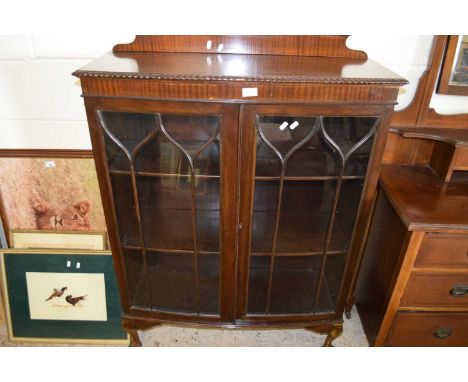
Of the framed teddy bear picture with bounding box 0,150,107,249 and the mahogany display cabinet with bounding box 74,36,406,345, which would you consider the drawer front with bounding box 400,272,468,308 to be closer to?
the mahogany display cabinet with bounding box 74,36,406,345

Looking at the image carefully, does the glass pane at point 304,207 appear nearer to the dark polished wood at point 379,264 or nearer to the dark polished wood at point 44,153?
the dark polished wood at point 379,264

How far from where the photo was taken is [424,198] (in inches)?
50.6

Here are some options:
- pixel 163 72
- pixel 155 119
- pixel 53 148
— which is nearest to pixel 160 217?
pixel 155 119

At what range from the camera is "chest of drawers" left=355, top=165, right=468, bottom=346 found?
119 centimetres

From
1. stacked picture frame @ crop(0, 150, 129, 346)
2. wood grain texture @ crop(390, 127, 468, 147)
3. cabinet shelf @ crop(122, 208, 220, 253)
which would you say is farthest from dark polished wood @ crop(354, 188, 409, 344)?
stacked picture frame @ crop(0, 150, 129, 346)

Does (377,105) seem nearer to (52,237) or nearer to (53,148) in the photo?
(53,148)

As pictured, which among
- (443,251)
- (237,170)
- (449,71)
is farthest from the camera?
(449,71)

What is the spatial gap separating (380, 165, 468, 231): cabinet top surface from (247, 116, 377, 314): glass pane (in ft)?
0.68

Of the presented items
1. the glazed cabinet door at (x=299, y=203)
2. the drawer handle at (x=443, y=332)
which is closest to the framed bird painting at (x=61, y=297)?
the glazed cabinet door at (x=299, y=203)

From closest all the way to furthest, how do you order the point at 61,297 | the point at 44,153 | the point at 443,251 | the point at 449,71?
the point at 443,251 < the point at 449,71 < the point at 44,153 < the point at 61,297

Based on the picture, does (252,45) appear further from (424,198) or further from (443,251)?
(443,251)

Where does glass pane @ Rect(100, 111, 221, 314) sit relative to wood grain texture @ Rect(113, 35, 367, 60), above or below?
below

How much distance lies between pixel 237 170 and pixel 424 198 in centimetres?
73

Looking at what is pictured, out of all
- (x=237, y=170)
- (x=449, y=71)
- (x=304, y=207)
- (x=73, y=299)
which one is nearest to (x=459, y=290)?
(x=304, y=207)
